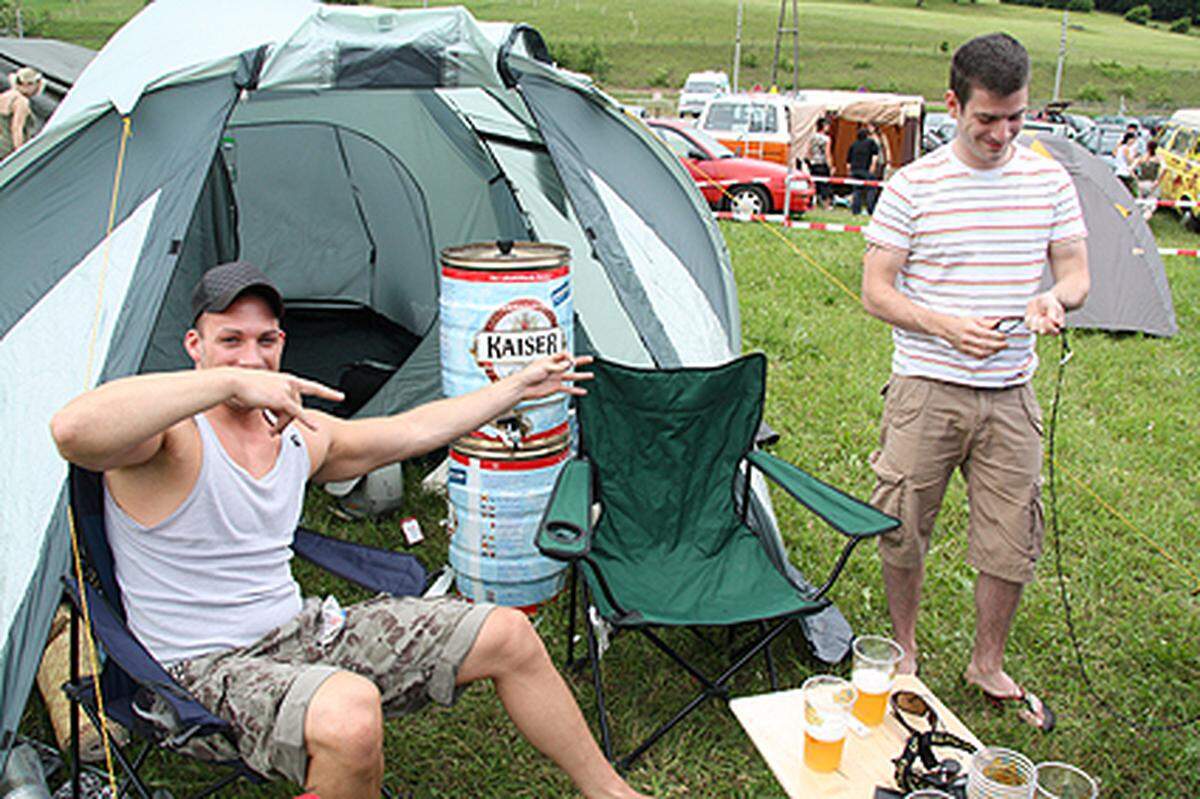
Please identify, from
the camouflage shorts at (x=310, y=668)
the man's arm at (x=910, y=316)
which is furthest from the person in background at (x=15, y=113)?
the man's arm at (x=910, y=316)

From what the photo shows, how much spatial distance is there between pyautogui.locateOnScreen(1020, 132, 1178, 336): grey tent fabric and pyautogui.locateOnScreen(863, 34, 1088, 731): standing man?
485 cm

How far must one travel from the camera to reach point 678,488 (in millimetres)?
3441

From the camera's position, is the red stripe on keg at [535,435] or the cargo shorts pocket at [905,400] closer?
the cargo shorts pocket at [905,400]

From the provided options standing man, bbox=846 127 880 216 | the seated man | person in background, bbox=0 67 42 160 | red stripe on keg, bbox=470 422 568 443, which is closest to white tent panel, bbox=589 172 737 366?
red stripe on keg, bbox=470 422 568 443

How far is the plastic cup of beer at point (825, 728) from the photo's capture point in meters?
2.02

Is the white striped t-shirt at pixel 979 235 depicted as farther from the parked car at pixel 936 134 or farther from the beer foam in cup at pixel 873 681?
the parked car at pixel 936 134

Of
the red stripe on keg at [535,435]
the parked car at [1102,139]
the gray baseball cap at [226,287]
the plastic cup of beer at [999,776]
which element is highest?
the gray baseball cap at [226,287]

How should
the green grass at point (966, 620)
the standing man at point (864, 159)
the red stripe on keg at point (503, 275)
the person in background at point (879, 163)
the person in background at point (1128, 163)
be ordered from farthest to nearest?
the person in background at point (1128, 163) → the standing man at point (864, 159) → the person in background at point (879, 163) → the red stripe on keg at point (503, 275) → the green grass at point (966, 620)

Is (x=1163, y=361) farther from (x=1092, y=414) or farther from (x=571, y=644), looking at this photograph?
(x=571, y=644)

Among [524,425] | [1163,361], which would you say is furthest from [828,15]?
[524,425]

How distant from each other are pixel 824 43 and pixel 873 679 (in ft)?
187

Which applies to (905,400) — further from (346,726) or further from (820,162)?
(820,162)

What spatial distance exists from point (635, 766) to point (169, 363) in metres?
3.11

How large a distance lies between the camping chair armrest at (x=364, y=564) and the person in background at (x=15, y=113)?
19.8ft
